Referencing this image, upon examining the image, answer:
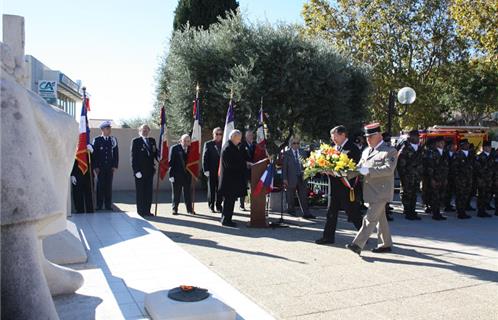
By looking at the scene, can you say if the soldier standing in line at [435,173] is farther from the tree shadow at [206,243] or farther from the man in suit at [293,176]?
the tree shadow at [206,243]

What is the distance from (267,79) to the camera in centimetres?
1409

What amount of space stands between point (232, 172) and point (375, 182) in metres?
3.56

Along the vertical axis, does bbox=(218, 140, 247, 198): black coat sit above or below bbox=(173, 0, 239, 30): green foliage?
below

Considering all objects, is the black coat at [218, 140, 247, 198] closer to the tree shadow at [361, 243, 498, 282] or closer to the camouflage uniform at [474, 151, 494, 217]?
the tree shadow at [361, 243, 498, 282]

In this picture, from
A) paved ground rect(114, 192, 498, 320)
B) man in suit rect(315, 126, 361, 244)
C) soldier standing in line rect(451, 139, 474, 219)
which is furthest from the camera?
soldier standing in line rect(451, 139, 474, 219)

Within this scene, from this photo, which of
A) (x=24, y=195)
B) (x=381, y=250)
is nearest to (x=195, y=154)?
(x=381, y=250)

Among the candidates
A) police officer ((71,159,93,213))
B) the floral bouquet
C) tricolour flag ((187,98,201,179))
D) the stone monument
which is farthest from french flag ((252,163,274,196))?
the stone monument

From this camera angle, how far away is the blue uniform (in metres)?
11.4

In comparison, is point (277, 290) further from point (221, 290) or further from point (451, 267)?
point (451, 267)

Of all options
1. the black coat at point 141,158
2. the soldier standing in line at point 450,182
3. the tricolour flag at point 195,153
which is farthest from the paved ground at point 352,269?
the soldier standing in line at point 450,182

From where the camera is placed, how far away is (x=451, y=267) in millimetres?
6566

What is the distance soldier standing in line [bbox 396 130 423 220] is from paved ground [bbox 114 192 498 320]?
1013 millimetres

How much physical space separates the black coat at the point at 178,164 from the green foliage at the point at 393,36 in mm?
13516

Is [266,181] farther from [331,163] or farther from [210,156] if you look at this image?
[210,156]
